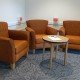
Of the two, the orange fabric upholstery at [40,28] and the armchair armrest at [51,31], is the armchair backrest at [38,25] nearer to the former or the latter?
the orange fabric upholstery at [40,28]

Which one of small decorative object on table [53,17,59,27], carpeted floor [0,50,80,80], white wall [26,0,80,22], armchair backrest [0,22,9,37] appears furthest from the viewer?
small decorative object on table [53,17,59,27]

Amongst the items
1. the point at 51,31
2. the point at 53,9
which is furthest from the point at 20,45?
the point at 53,9

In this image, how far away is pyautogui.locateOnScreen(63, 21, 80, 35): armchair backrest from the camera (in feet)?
15.0

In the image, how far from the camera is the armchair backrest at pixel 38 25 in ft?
14.9

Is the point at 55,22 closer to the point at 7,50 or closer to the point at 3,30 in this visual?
the point at 3,30

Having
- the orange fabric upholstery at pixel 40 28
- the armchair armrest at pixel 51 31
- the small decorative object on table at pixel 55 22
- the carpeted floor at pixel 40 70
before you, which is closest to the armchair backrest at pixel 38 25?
the orange fabric upholstery at pixel 40 28

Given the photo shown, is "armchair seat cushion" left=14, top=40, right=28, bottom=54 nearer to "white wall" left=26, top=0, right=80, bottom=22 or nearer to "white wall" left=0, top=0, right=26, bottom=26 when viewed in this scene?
"white wall" left=0, top=0, right=26, bottom=26

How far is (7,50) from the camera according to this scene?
122 inches

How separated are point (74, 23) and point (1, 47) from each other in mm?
2338

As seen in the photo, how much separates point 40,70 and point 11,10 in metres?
2.03

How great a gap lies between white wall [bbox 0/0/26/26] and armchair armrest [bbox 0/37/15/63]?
1171mm

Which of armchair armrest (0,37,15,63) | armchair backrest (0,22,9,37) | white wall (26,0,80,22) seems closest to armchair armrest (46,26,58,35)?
white wall (26,0,80,22)

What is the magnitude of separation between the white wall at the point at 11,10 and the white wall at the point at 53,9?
0.25 meters

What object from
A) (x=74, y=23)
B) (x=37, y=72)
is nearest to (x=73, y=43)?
(x=74, y=23)
